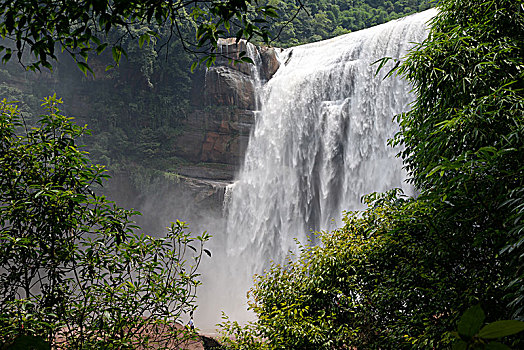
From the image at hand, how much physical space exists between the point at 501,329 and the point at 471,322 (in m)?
0.03

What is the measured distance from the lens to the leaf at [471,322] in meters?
0.42

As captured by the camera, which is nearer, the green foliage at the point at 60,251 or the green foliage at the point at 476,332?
the green foliage at the point at 476,332

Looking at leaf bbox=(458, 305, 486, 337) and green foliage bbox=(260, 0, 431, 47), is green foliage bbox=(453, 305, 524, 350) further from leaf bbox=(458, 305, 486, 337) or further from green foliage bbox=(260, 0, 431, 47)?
green foliage bbox=(260, 0, 431, 47)

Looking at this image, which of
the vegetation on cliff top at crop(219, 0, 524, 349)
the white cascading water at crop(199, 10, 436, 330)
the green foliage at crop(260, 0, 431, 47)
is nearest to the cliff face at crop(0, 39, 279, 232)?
the white cascading water at crop(199, 10, 436, 330)

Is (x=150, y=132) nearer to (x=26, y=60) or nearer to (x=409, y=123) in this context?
(x=26, y=60)

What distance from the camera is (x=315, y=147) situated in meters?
15.4

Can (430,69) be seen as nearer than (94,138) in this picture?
Yes

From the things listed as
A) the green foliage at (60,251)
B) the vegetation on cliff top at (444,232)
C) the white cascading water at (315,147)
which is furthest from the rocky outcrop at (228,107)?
the green foliage at (60,251)

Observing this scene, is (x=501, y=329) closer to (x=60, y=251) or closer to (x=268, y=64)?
(x=60, y=251)

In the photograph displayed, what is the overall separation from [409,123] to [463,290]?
2379 millimetres

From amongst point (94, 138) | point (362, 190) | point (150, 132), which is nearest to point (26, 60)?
point (94, 138)

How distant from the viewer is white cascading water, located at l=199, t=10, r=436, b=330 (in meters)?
13.3

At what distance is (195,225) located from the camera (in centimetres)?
1823

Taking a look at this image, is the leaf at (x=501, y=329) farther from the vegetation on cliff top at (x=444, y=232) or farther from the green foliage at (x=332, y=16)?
the green foliage at (x=332, y=16)
